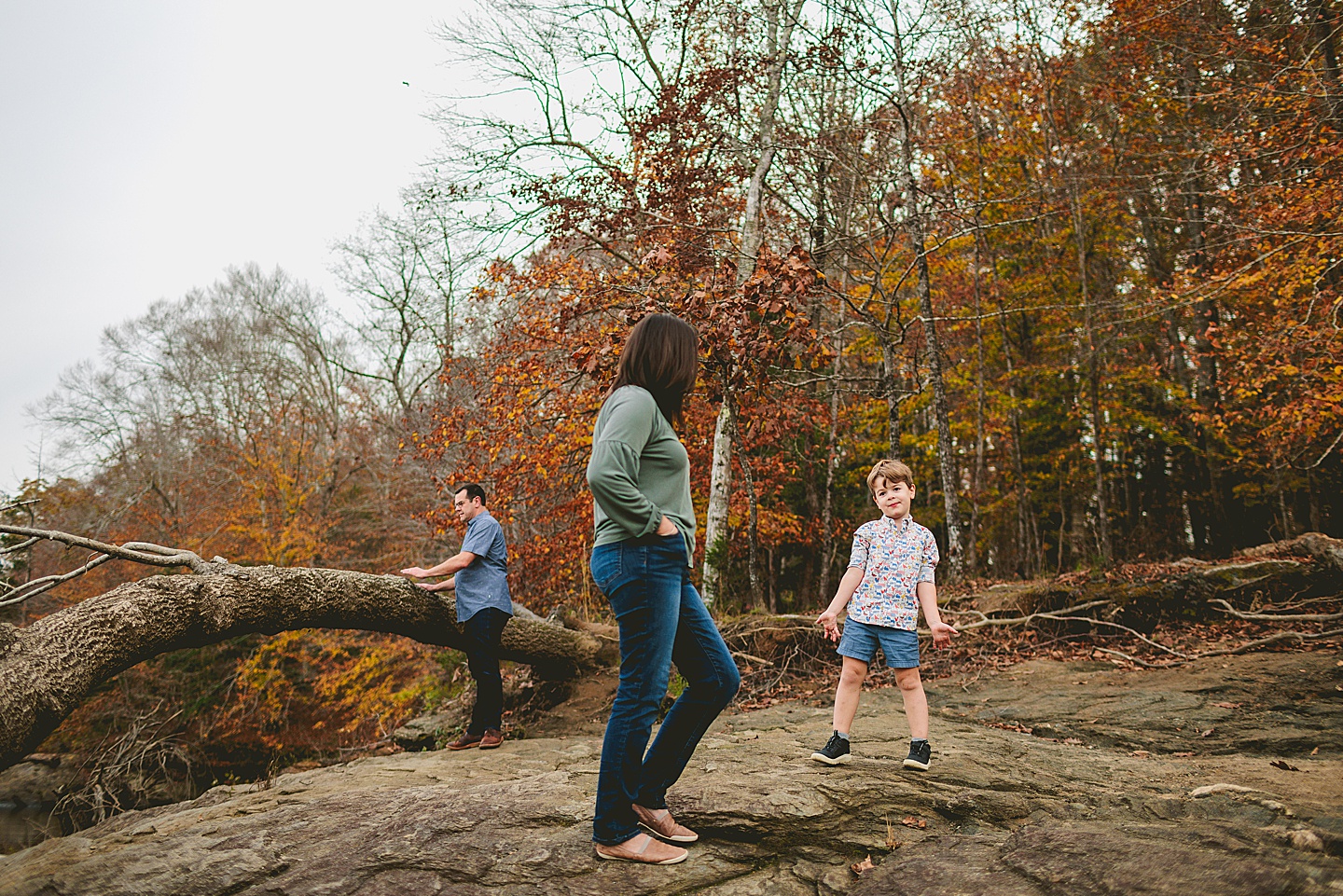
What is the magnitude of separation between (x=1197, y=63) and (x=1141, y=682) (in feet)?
36.3

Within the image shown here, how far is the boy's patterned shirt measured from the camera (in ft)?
13.2

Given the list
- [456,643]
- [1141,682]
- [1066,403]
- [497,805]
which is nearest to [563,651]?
[456,643]

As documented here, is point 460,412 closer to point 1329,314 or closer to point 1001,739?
point 1001,739

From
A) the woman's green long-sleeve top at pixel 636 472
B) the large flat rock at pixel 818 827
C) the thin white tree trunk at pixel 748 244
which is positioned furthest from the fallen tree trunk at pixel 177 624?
the thin white tree trunk at pixel 748 244

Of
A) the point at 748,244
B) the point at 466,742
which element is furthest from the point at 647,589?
the point at 748,244

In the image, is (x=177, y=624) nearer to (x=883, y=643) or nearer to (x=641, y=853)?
(x=641, y=853)

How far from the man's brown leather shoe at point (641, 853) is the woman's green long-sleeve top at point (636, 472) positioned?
104cm

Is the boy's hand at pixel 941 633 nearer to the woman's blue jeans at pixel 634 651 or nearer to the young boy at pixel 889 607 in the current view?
the young boy at pixel 889 607

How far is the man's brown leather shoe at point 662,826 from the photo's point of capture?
3018 millimetres

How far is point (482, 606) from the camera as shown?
580cm

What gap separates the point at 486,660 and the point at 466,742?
2.36ft

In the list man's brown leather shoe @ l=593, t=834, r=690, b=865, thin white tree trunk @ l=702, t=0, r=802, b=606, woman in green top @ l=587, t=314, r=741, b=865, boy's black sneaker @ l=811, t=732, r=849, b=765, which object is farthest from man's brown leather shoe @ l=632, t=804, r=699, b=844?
thin white tree trunk @ l=702, t=0, r=802, b=606

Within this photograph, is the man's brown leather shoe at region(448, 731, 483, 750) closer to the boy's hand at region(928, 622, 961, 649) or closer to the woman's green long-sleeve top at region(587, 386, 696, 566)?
the boy's hand at region(928, 622, 961, 649)

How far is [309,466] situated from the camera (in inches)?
952
